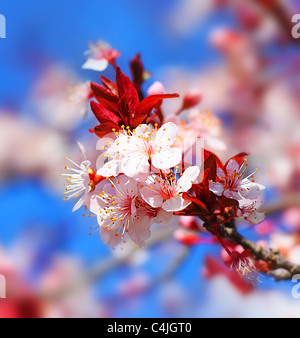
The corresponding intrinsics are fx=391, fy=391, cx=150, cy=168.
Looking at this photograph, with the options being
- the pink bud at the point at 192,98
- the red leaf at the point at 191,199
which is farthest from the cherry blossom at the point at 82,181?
the pink bud at the point at 192,98

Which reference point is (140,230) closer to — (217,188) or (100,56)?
(217,188)

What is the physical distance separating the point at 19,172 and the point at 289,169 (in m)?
1.26

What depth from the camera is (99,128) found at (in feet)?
1.52

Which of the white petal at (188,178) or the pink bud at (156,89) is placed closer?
the white petal at (188,178)

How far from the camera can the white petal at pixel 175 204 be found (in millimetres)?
418

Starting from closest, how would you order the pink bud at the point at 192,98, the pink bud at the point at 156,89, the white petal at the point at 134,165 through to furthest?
the white petal at the point at 134,165, the pink bud at the point at 156,89, the pink bud at the point at 192,98

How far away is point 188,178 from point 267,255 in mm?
200

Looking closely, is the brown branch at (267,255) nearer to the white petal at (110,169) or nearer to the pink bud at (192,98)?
the white petal at (110,169)

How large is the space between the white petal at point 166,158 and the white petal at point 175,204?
0.04m

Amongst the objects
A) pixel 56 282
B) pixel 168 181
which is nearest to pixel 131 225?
pixel 168 181

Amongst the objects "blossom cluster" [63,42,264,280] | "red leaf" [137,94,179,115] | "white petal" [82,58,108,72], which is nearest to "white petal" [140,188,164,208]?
"blossom cluster" [63,42,264,280]

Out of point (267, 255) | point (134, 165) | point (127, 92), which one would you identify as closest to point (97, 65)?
point (127, 92)

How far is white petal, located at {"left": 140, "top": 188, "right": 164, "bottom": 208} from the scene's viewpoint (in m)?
0.43

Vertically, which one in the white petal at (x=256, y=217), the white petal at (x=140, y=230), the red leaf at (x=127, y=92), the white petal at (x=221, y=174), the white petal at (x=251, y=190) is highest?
the red leaf at (x=127, y=92)
